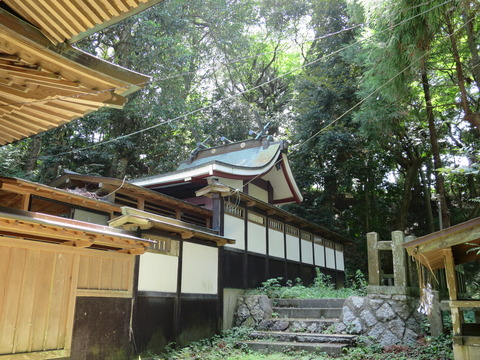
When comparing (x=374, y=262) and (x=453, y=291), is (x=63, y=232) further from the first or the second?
(x=374, y=262)

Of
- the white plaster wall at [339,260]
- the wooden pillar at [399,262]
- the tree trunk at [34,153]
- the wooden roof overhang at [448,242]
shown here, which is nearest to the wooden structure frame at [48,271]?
the wooden roof overhang at [448,242]

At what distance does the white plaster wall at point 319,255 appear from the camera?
18.0 metres

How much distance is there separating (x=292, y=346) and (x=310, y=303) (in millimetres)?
2867

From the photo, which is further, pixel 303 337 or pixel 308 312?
pixel 308 312

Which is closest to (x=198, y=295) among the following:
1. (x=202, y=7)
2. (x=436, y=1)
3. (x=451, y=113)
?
(x=436, y=1)

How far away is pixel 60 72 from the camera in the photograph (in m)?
3.71

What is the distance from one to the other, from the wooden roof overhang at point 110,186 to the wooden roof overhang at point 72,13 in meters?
6.51

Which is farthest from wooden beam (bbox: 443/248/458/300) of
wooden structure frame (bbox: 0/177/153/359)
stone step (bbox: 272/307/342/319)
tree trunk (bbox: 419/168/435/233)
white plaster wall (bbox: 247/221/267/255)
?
tree trunk (bbox: 419/168/435/233)

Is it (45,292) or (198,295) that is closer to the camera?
(45,292)

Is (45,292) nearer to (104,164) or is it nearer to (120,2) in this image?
(120,2)

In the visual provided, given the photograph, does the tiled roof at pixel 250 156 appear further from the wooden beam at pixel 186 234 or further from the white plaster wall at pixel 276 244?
the wooden beam at pixel 186 234

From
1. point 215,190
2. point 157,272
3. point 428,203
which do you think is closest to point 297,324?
point 157,272

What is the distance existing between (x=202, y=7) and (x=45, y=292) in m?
19.3

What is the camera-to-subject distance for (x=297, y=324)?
1045 cm
